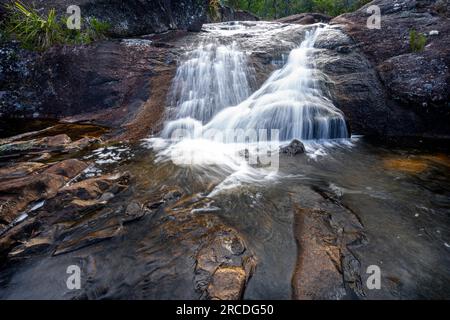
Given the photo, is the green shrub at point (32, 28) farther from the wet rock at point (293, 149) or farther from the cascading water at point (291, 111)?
the wet rock at point (293, 149)

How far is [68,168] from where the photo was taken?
438 centimetres

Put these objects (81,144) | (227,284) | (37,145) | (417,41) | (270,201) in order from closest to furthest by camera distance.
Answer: (227,284)
(270,201)
(37,145)
(81,144)
(417,41)

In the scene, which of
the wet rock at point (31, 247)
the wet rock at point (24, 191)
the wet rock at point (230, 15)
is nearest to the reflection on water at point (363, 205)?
the wet rock at point (24, 191)

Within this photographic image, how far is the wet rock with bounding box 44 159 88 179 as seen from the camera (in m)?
4.24

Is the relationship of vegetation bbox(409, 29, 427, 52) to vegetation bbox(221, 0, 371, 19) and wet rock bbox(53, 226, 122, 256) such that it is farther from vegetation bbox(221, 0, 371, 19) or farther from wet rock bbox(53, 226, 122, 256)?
vegetation bbox(221, 0, 371, 19)

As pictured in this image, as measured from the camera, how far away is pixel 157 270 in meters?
2.67

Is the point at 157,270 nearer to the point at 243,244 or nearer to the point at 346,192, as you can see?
the point at 243,244

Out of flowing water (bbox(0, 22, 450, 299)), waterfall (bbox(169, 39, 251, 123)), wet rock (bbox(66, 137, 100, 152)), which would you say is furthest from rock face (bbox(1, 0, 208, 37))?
wet rock (bbox(66, 137, 100, 152))

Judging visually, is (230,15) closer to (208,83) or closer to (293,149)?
(208,83)

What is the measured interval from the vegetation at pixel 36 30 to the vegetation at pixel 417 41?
9.53 metres

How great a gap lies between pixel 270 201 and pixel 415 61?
255 inches

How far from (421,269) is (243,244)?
5.97ft

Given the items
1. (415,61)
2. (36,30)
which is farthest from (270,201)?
(36,30)
